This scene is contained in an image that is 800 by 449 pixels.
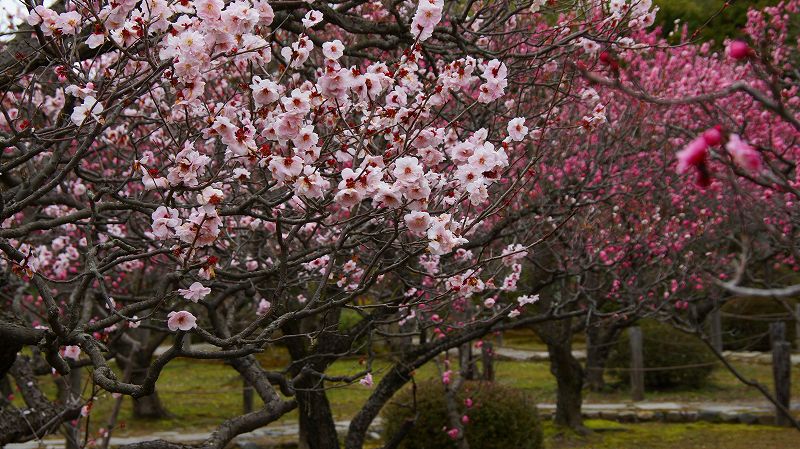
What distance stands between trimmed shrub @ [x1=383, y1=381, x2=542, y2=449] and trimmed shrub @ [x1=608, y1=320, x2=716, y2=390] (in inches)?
219

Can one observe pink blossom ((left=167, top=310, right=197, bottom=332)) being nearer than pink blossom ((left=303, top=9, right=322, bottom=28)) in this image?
Yes

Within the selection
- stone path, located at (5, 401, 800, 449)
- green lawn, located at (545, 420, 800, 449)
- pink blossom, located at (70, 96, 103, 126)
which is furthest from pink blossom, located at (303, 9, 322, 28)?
stone path, located at (5, 401, 800, 449)

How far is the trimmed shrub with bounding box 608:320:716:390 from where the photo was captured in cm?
1408

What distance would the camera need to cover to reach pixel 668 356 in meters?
14.3

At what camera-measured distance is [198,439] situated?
11.3m

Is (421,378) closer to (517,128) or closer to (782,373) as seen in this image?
(782,373)

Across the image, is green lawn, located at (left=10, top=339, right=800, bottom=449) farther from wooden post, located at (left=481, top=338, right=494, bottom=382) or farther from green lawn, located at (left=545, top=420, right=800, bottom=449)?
A: wooden post, located at (left=481, top=338, right=494, bottom=382)

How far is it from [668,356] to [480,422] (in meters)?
6.66

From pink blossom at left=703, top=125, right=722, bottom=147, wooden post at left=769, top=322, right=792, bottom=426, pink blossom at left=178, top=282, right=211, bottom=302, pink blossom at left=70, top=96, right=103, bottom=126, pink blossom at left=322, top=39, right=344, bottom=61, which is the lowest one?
wooden post at left=769, top=322, right=792, bottom=426

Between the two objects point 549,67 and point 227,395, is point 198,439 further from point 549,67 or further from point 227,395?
point 549,67

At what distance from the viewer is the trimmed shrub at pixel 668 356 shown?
46.2 ft

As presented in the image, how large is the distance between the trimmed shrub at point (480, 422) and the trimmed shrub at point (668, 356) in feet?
18.2

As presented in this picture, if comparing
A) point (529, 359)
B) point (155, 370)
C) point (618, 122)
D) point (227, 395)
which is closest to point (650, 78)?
point (618, 122)

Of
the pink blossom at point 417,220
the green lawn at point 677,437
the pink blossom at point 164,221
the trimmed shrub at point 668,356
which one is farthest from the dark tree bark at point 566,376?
the pink blossom at point 164,221
